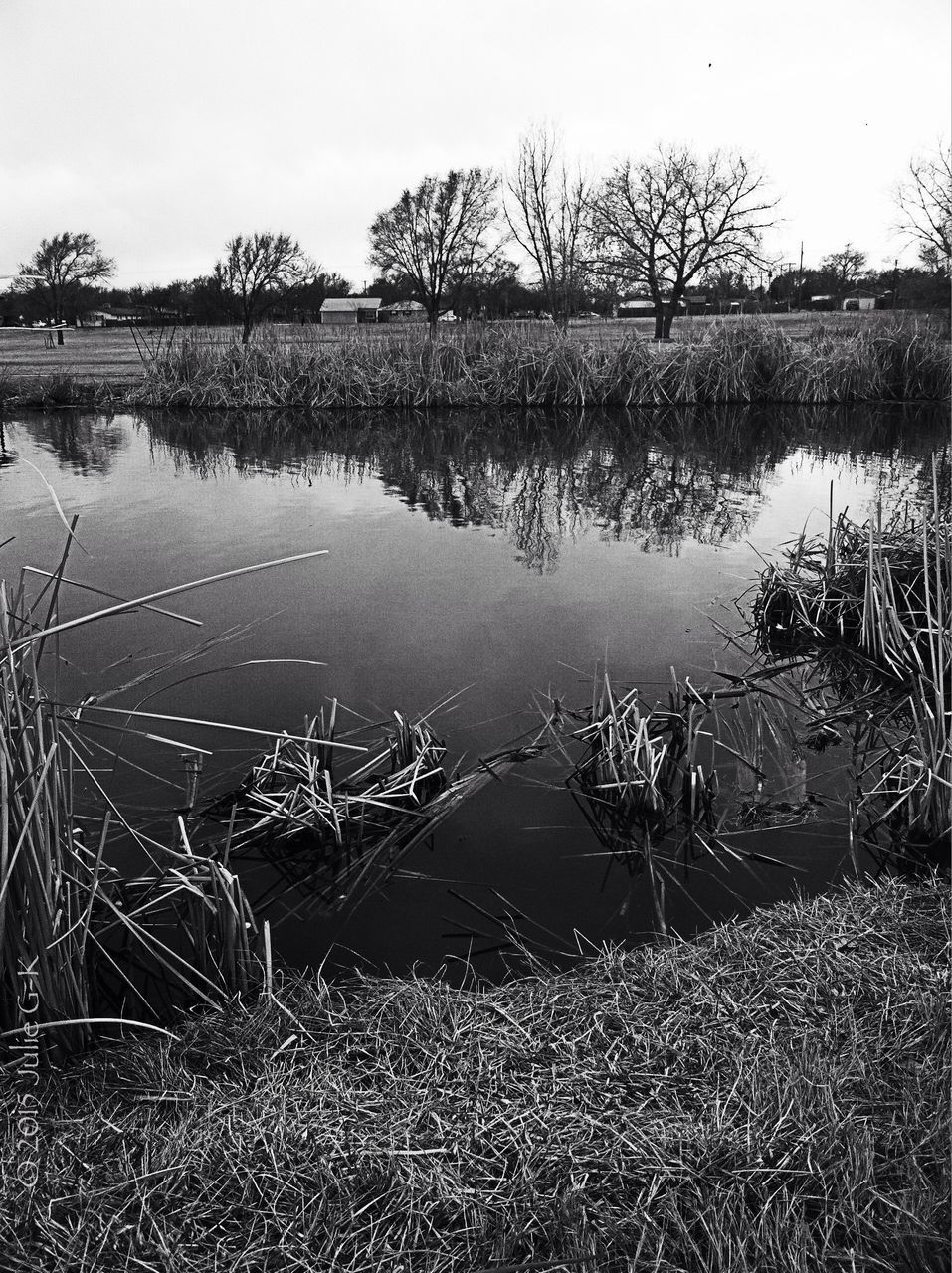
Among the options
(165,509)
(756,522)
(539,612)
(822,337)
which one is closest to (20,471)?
(165,509)

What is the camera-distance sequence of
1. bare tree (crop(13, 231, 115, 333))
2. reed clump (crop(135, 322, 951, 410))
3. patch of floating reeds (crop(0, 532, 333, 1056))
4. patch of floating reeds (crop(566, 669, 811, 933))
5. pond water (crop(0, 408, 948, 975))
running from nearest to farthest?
1. patch of floating reeds (crop(0, 532, 333, 1056))
2. pond water (crop(0, 408, 948, 975))
3. patch of floating reeds (crop(566, 669, 811, 933))
4. reed clump (crop(135, 322, 951, 410))
5. bare tree (crop(13, 231, 115, 333))

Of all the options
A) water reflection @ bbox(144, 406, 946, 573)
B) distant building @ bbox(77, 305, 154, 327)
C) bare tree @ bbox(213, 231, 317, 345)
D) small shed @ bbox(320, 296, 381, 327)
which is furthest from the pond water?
small shed @ bbox(320, 296, 381, 327)

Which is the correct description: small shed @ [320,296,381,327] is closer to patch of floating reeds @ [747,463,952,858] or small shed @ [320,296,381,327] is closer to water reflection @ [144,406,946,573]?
water reflection @ [144,406,946,573]

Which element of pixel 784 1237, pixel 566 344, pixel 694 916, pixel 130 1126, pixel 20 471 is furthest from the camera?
pixel 566 344

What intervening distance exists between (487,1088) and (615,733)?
156 cm

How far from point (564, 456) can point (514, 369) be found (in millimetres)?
4917

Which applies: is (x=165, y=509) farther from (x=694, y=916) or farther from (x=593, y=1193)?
(x=593, y=1193)

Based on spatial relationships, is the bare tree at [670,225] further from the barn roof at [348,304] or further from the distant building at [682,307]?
the barn roof at [348,304]

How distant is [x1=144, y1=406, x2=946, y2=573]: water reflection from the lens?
8195mm

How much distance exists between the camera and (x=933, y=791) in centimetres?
310

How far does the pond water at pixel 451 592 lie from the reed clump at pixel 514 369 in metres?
2.69

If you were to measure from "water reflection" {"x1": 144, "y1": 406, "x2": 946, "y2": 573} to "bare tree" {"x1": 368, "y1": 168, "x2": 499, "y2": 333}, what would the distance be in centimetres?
2696

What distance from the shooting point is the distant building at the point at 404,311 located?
45.5 meters

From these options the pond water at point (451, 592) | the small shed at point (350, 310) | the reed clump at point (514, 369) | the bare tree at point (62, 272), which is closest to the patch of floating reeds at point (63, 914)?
the pond water at point (451, 592)
